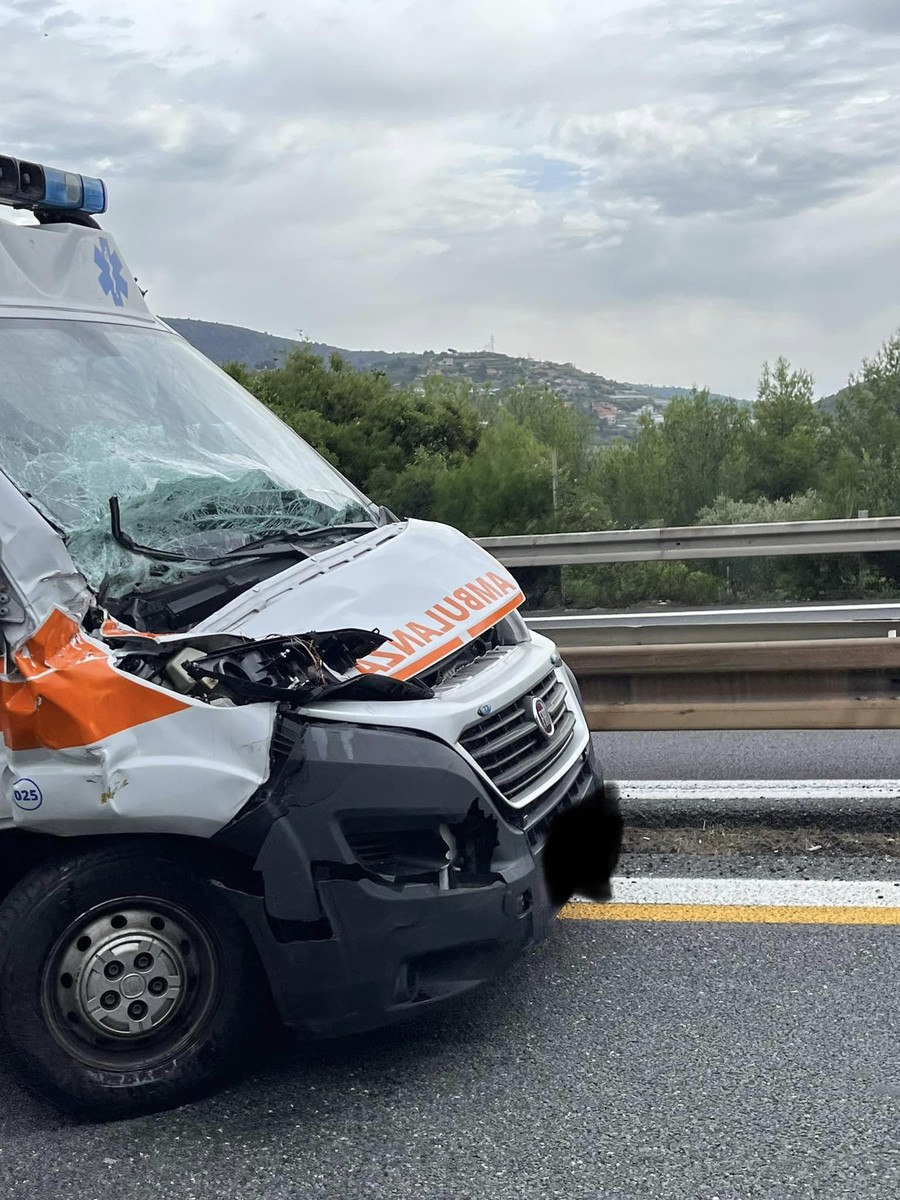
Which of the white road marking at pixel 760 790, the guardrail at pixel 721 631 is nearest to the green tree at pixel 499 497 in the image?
the guardrail at pixel 721 631

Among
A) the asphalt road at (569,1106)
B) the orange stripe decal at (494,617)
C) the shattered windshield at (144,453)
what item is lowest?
the asphalt road at (569,1106)

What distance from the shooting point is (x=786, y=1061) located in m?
3.11

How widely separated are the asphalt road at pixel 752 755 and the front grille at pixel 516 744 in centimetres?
234

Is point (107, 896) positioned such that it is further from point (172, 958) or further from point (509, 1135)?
point (509, 1135)

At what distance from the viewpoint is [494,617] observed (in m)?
3.60

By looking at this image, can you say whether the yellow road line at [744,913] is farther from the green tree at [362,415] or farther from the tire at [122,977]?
the green tree at [362,415]

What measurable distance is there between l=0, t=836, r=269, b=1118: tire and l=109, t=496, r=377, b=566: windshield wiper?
765 mm

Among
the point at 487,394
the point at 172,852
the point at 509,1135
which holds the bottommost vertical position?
the point at 509,1135

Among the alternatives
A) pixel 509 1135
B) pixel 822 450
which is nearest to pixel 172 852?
pixel 509 1135

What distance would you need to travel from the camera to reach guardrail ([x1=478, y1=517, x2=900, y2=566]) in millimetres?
12172

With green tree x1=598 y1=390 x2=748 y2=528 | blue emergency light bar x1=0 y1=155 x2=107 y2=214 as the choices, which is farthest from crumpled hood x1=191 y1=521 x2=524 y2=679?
green tree x1=598 y1=390 x2=748 y2=528

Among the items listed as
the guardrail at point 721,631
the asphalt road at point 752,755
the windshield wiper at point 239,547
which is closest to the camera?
the windshield wiper at point 239,547

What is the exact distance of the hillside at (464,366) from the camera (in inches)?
215

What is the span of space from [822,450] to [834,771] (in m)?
27.0
